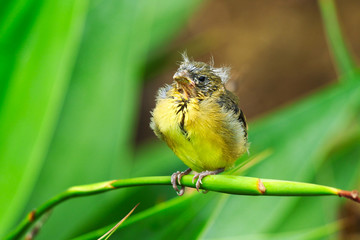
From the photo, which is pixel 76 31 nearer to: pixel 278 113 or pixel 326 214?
pixel 278 113

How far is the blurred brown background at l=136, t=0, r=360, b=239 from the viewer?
13.5ft

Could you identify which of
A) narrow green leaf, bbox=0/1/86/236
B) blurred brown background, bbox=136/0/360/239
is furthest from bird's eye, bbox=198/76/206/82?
blurred brown background, bbox=136/0/360/239

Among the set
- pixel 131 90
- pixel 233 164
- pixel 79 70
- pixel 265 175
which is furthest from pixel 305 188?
Answer: pixel 79 70

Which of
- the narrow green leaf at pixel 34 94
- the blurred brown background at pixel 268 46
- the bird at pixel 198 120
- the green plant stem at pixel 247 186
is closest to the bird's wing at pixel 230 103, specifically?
the bird at pixel 198 120

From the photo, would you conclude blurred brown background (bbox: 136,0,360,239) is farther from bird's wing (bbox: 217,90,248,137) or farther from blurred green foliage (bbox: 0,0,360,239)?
bird's wing (bbox: 217,90,248,137)

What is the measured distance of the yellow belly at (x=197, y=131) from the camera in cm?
129

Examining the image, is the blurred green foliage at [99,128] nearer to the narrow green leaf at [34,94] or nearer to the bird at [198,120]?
the narrow green leaf at [34,94]

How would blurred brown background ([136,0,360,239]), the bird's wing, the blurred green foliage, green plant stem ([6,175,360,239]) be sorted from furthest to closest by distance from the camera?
1. blurred brown background ([136,0,360,239])
2. the blurred green foliage
3. the bird's wing
4. green plant stem ([6,175,360,239])

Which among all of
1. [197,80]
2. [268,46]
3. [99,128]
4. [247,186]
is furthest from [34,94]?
[268,46]

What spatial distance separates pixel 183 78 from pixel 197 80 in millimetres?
→ 86

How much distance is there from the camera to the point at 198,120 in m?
1.30

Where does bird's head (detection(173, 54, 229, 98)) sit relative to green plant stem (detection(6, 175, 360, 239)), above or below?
above

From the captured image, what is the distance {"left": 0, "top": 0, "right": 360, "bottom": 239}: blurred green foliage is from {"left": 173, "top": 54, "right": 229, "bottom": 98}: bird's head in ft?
1.34

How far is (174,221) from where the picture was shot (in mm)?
1332
